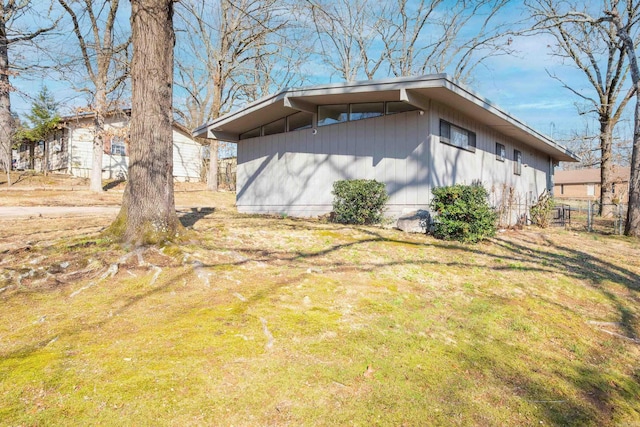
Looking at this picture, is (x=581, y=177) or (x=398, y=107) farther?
(x=581, y=177)

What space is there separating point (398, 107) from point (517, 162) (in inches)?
288

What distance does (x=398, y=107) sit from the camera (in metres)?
8.65

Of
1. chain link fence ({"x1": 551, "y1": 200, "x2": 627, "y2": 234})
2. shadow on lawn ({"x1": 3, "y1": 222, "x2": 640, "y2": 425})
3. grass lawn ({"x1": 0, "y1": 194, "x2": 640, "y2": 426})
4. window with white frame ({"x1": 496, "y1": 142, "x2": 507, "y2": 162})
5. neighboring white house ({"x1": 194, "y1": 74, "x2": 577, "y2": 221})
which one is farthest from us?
chain link fence ({"x1": 551, "y1": 200, "x2": 627, "y2": 234})

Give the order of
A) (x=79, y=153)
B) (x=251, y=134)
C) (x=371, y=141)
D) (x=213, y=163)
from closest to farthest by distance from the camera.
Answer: (x=371, y=141) → (x=251, y=134) → (x=213, y=163) → (x=79, y=153)

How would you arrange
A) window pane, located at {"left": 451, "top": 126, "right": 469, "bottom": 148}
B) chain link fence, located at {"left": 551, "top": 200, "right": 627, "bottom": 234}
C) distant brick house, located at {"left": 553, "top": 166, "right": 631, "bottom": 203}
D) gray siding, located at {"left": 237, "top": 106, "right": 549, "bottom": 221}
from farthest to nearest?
distant brick house, located at {"left": 553, "top": 166, "right": 631, "bottom": 203} → chain link fence, located at {"left": 551, "top": 200, "right": 627, "bottom": 234} → window pane, located at {"left": 451, "top": 126, "right": 469, "bottom": 148} → gray siding, located at {"left": 237, "top": 106, "right": 549, "bottom": 221}

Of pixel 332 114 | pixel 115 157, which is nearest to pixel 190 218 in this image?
pixel 332 114

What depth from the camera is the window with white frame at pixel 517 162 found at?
13.1 m

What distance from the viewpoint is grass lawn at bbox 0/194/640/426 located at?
197cm

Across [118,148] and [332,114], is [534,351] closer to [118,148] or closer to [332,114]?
[332,114]

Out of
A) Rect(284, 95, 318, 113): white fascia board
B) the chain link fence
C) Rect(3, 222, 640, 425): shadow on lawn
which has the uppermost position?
Rect(284, 95, 318, 113): white fascia board

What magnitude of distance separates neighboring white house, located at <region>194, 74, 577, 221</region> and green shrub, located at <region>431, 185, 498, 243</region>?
1.09 meters

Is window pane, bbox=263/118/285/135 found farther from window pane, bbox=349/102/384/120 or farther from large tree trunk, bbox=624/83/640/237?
large tree trunk, bbox=624/83/640/237

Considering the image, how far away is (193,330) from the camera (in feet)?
8.81

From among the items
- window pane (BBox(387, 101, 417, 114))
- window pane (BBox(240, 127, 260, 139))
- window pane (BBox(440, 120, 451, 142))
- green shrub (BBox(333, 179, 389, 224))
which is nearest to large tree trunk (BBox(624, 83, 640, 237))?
window pane (BBox(440, 120, 451, 142))
